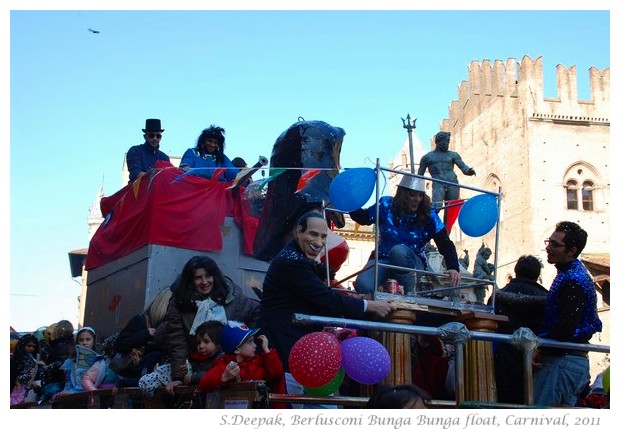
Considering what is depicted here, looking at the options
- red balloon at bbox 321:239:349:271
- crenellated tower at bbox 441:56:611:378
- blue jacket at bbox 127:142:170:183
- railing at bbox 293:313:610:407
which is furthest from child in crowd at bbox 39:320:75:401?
crenellated tower at bbox 441:56:611:378

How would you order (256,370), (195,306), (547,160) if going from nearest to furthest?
(256,370)
(195,306)
(547,160)

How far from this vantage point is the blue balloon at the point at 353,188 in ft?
21.6

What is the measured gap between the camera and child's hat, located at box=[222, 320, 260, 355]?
5.48 meters

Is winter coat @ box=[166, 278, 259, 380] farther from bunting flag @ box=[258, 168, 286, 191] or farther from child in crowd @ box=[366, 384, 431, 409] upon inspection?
child in crowd @ box=[366, 384, 431, 409]

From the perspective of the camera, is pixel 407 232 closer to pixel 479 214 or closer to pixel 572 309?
pixel 479 214

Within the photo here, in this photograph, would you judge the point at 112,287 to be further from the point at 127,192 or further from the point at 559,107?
the point at 559,107

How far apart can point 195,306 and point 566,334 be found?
10.1 feet

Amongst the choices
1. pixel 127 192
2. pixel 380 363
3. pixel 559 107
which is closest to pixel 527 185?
pixel 559 107

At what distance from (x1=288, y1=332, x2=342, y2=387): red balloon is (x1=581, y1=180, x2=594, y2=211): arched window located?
45570mm

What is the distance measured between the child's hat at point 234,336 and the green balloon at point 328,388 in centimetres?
53

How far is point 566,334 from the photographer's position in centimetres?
598

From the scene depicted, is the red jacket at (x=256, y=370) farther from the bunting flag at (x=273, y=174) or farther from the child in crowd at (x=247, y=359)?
the bunting flag at (x=273, y=174)

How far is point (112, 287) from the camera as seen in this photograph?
928cm

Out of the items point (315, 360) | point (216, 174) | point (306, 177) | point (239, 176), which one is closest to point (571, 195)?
point (216, 174)
